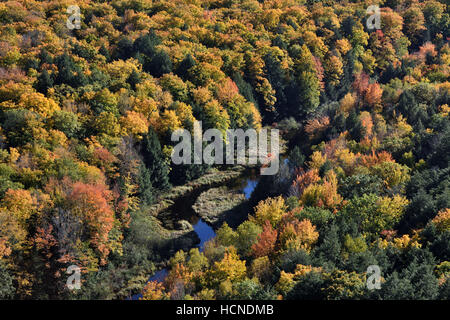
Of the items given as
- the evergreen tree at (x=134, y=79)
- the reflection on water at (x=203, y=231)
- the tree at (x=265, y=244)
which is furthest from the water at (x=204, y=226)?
the evergreen tree at (x=134, y=79)

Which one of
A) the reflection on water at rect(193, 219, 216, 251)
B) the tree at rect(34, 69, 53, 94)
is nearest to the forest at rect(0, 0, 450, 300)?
the tree at rect(34, 69, 53, 94)

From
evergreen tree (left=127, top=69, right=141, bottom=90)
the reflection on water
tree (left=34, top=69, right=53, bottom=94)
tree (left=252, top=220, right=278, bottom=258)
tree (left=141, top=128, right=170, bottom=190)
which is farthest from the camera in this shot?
evergreen tree (left=127, top=69, right=141, bottom=90)

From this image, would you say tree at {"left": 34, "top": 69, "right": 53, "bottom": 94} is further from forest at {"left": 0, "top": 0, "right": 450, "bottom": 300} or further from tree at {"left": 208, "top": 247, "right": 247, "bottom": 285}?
tree at {"left": 208, "top": 247, "right": 247, "bottom": 285}

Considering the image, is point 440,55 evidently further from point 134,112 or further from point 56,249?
point 56,249

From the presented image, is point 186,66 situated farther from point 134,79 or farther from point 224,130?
point 224,130

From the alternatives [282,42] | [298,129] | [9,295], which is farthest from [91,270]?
[282,42]

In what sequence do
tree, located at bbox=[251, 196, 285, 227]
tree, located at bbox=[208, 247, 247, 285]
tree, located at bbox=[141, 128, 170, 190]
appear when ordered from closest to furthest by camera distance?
tree, located at bbox=[208, 247, 247, 285]
tree, located at bbox=[251, 196, 285, 227]
tree, located at bbox=[141, 128, 170, 190]

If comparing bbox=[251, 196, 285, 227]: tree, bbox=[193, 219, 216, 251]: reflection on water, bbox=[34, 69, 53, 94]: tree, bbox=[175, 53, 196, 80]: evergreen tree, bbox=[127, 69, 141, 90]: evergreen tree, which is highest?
bbox=[175, 53, 196, 80]: evergreen tree
